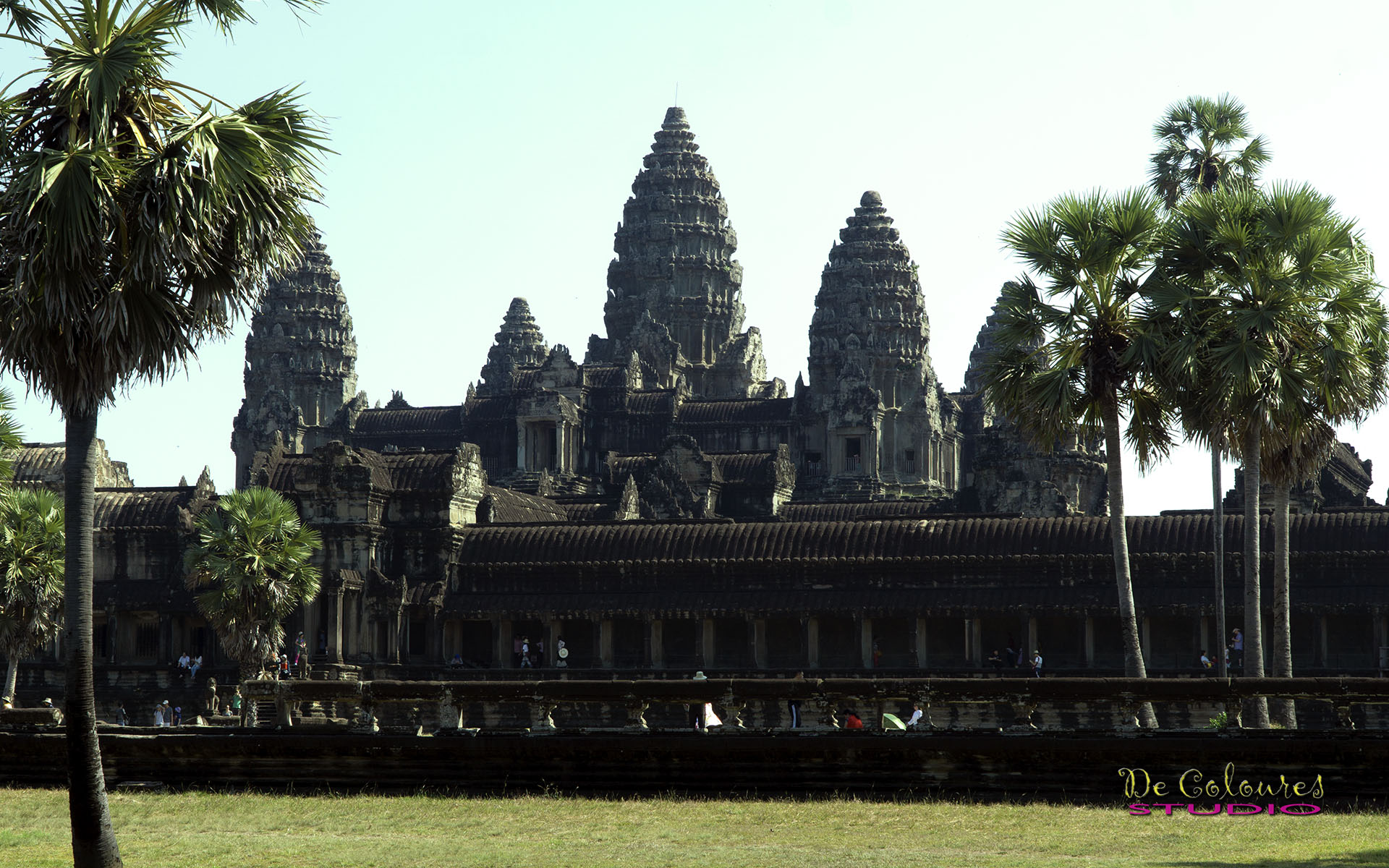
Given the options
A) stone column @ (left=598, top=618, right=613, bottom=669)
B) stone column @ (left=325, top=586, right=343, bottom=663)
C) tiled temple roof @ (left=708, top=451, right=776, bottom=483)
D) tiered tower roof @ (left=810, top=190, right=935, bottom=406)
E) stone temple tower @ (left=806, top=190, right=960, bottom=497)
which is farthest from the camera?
tiered tower roof @ (left=810, top=190, right=935, bottom=406)

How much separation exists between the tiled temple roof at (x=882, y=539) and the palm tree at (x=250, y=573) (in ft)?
41.2

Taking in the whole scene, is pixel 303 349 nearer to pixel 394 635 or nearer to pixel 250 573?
pixel 394 635

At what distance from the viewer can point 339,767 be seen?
2452 centimetres

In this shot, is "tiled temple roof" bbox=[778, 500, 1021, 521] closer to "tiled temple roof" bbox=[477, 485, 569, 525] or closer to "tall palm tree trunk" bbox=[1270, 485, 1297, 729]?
"tiled temple roof" bbox=[477, 485, 569, 525]

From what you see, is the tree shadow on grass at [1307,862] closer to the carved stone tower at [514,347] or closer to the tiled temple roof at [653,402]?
the tiled temple roof at [653,402]

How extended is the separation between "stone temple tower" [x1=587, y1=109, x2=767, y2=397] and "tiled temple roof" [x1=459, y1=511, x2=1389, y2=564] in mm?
52060

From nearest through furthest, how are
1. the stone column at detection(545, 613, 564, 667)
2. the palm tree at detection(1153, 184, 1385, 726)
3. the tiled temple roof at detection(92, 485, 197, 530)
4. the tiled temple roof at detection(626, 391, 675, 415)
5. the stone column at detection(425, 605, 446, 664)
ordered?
1. the palm tree at detection(1153, 184, 1385, 726)
2. the stone column at detection(545, 613, 564, 667)
3. the stone column at detection(425, 605, 446, 664)
4. the tiled temple roof at detection(92, 485, 197, 530)
5. the tiled temple roof at detection(626, 391, 675, 415)

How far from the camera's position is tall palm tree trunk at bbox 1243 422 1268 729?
29.2m

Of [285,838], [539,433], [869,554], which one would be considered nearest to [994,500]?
[869,554]

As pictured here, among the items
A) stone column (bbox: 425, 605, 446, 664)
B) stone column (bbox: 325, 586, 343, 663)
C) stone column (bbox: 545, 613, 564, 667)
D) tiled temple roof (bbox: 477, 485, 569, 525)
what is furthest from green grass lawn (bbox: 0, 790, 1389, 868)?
tiled temple roof (bbox: 477, 485, 569, 525)

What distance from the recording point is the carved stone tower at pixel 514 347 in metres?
128

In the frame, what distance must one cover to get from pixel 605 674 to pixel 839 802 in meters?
30.7

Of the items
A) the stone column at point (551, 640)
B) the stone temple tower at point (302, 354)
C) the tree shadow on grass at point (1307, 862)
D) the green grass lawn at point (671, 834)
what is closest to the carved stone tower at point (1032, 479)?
the stone column at point (551, 640)

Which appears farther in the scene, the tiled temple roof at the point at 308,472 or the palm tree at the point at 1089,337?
the tiled temple roof at the point at 308,472
